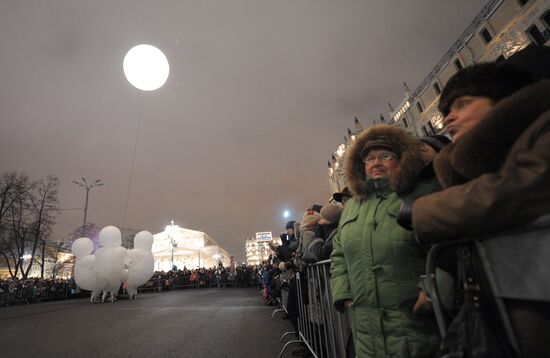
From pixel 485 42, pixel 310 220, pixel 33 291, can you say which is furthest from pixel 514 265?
pixel 485 42

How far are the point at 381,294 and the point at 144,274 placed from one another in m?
18.8

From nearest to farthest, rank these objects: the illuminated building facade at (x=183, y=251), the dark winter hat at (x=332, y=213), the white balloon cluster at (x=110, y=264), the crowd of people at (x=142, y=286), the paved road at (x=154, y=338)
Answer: the dark winter hat at (x=332, y=213), the paved road at (x=154, y=338), the white balloon cluster at (x=110, y=264), the crowd of people at (x=142, y=286), the illuminated building facade at (x=183, y=251)

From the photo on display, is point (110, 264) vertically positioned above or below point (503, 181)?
above

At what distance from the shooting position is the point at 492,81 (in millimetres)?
1436

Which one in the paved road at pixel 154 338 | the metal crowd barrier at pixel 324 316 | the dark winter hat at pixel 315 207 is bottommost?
the paved road at pixel 154 338

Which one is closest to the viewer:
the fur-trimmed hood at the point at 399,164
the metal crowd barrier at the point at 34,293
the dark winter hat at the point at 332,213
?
the fur-trimmed hood at the point at 399,164

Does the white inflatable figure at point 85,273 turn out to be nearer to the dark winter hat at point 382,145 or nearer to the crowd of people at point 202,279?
the crowd of people at point 202,279

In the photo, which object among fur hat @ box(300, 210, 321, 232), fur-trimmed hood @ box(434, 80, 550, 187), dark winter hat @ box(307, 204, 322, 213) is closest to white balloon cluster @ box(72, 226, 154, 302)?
dark winter hat @ box(307, 204, 322, 213)

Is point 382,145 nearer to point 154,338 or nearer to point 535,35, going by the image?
point 154,338

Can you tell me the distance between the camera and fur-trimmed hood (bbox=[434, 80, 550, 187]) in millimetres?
1006

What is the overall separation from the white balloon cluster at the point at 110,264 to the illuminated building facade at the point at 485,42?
1316cm

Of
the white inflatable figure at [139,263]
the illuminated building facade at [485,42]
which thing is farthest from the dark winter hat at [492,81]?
the white inflatable figure at [139,263]

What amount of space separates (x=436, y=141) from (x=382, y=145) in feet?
1.34

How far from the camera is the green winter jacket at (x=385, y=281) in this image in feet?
5.89
